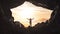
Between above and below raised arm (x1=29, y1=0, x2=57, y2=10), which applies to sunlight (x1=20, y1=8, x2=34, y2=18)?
below

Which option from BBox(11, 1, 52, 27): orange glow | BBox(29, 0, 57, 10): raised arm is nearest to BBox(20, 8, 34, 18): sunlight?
BBox(11, 1, 52, 27): orange glow

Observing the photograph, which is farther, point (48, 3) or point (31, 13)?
point (31, 13)

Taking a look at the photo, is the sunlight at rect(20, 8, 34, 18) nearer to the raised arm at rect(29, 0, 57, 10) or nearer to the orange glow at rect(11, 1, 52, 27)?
the orange glow at rect(11, 1, 52, 27)

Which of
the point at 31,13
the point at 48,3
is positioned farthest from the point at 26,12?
the point at 48,3

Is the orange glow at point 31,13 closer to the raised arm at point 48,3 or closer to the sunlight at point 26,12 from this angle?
the sunlight at point 26,12

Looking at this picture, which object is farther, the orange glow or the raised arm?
the orange glow

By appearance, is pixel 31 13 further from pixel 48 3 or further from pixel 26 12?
pixel 48 3

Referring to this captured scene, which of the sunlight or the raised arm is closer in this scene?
the raised arm

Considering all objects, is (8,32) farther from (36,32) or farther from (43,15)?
(43,15)

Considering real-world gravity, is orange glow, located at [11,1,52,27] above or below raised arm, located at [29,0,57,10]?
below

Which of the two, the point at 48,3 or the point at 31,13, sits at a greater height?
the point at 48,3

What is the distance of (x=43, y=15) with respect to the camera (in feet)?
8.34

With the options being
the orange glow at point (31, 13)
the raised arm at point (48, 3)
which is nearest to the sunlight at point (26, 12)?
the orange glow at point (31, 13)

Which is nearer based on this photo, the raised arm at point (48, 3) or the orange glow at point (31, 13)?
the raised arm at point (48, 3)
